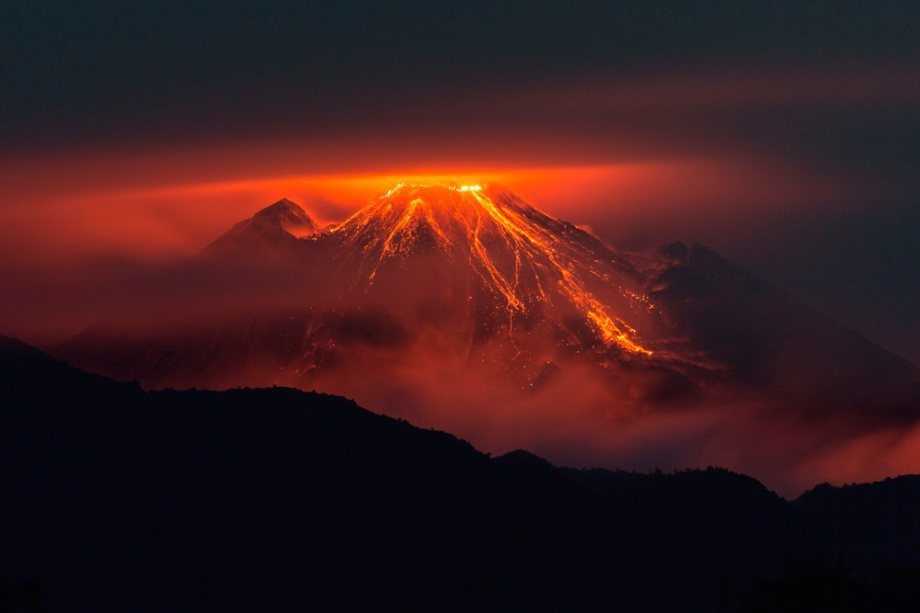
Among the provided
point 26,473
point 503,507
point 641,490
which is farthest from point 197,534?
point 641,490

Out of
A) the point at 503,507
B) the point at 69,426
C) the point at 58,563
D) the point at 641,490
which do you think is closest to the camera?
the point at 58,563

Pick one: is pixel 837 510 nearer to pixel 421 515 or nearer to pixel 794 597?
pixel 421 515

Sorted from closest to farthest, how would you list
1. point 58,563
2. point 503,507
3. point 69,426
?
point 58,563, point 69,426, point 503,507

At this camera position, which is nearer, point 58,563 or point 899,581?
point 899,581

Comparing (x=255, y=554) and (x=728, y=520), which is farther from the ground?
(x=728, y=520)

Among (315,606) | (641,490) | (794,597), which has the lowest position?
(794,597)

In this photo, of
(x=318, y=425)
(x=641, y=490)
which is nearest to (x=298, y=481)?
(x=318, y=425)
